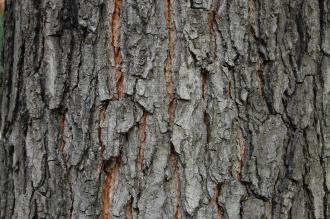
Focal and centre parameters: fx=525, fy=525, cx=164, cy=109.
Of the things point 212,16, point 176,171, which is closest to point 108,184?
point 176,171

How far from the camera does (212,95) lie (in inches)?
62.4

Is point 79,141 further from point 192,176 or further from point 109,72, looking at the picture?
point 192,176

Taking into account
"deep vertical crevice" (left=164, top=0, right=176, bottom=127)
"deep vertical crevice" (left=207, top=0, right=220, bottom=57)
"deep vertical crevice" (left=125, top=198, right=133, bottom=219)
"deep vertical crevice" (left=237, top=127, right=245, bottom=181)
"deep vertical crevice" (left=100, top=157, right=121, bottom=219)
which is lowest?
"deep vertical crevice" (left=125, top=198, right=133, bottom=219)

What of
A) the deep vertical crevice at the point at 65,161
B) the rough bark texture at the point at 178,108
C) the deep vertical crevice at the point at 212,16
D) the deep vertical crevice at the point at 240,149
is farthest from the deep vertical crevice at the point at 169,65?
the deep vertical crevice at the point at 65,161

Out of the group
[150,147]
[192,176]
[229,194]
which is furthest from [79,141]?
[229,194]

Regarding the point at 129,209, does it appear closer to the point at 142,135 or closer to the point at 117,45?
the point at 142,135

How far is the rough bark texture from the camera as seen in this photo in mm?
1576

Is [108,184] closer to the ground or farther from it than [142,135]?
closer to the ground

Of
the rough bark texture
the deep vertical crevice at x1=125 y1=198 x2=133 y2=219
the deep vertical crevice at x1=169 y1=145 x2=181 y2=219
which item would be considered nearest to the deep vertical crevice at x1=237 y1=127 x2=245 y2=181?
the rough bark texture

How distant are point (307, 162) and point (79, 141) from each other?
0.73m

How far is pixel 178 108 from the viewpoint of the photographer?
1577 mm

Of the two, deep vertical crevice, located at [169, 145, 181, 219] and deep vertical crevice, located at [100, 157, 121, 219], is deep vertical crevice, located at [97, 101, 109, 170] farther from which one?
deep vertical crevice, located at [169, 145, 181, 219]

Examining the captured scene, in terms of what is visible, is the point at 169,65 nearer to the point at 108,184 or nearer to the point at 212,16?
the point at 212,16

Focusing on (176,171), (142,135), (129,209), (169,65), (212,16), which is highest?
(212,16)
